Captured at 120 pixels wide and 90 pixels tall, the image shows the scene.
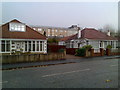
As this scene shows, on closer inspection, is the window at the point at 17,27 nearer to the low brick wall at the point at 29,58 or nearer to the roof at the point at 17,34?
the roof at the point at 17,34

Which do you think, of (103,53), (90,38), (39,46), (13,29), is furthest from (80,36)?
(13,29)

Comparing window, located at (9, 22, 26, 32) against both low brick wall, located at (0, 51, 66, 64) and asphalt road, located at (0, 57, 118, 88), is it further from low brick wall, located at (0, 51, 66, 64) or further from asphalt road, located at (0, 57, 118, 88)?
asphalt road, located at (0, 57, 118, 88)

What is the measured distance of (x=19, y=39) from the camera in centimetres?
1981

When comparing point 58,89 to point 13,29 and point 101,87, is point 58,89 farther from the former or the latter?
point 13,29

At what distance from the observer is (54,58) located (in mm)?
15953

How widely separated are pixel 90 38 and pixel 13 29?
15530 mm

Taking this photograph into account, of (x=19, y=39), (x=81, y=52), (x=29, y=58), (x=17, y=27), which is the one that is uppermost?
(x=17, y=27)

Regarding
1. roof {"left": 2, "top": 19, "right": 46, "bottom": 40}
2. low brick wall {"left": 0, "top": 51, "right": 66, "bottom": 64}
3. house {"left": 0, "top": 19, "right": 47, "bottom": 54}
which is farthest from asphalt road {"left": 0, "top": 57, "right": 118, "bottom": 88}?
roof {"left": 2, "top": 19, "right": 46, "bottom": 40}

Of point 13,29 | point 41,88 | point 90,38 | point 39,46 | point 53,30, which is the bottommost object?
point 41,88

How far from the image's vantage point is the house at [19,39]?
19.2m

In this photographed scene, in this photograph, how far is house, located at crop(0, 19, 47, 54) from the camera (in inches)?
757

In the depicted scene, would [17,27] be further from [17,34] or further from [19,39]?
[19,39]

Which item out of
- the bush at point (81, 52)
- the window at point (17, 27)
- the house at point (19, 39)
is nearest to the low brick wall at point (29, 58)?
the bush at point (81, 52)

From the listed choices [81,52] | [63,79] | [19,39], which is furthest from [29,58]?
[81,52]
